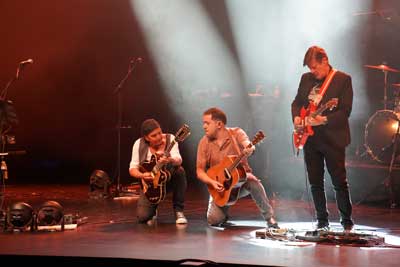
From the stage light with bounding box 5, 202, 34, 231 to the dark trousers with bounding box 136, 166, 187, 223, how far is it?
1.16 meters

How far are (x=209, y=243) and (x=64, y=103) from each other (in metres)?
6.46

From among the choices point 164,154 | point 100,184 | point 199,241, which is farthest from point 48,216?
point 100,184

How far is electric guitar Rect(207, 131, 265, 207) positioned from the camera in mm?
6309

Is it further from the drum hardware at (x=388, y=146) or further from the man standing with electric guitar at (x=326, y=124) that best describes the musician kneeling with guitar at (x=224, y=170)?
the drum hardware at (x=388, y=146)

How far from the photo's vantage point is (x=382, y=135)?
336 inches

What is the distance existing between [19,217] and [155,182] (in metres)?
1.39

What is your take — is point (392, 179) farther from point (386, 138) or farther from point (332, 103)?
point (332, 103)

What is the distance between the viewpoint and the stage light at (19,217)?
618 centimetres

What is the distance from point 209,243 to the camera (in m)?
5.55

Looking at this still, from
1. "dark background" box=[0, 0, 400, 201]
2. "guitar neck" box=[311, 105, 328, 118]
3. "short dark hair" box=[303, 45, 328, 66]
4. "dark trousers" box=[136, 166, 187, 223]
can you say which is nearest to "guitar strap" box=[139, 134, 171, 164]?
"dark trousers" box=[136, 166, 187, 223]

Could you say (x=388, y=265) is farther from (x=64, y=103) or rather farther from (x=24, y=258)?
(x=64, y=103)

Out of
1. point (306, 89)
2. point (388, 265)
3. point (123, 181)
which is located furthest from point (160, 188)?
point (123, 181)

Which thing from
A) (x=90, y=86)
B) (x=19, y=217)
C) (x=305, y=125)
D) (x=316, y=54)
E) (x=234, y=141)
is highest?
(x=90, y=86)

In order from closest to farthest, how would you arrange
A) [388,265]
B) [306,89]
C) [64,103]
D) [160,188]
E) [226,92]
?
[388,265], [306,89], [160,188], [226,92], [64,103]
